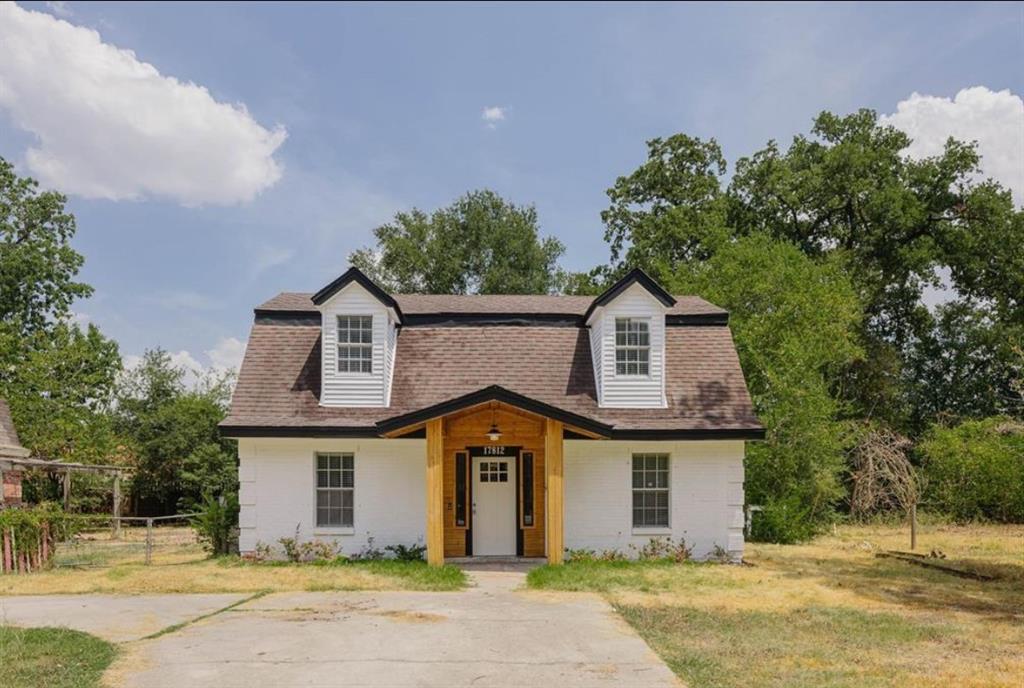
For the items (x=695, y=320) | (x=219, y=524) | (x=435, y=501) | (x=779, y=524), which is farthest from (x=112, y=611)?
(x=779, y=524)

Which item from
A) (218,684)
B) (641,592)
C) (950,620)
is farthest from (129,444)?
(950,620)

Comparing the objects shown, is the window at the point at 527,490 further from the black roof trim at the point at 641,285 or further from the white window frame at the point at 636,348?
the black roof trim at the point at 641,285

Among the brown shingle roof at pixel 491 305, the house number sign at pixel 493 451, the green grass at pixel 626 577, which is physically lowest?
the green grass at pixel 626 577

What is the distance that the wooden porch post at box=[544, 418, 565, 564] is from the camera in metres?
15.6

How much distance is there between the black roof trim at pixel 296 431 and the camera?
52.7 feet

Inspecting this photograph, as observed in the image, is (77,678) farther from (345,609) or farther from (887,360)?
(887,360)

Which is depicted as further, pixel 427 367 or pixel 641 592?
pixel 427 367

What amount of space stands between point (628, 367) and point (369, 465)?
18.8 ft

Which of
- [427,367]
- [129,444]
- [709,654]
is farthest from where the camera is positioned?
[129,444]

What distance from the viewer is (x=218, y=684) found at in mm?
7645

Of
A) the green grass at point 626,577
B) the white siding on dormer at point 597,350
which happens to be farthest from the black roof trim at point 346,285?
the green grass at point 626,577

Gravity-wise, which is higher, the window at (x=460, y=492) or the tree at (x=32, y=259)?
the tree at (x=32, y=259)

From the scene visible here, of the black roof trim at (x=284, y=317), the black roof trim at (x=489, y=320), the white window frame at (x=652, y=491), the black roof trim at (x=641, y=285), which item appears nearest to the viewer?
the white window frame at (x=652, y=491)

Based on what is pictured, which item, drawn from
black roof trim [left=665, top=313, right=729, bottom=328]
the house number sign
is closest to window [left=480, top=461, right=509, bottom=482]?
the house number sign
